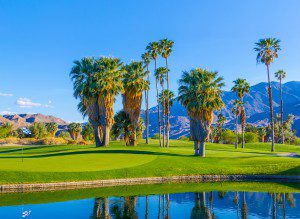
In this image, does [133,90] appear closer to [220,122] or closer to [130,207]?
[130,207]

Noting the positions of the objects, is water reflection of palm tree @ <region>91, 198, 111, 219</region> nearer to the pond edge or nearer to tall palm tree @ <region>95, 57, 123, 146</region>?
the pond edge

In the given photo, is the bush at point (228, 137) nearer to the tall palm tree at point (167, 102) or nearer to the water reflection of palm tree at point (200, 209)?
the tall palm tree at point (167, 102)

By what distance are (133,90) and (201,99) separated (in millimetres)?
23073

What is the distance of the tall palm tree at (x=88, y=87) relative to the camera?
63.9 m

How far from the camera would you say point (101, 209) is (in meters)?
26.7

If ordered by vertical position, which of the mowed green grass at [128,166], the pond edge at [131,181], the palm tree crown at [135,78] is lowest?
the pond edge at [131,181]

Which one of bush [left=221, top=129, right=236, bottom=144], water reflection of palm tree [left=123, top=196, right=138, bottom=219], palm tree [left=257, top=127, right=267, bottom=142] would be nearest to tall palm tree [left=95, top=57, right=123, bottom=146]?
water reflection of palm tree [left=123, top=196, right=138, bottom=219]

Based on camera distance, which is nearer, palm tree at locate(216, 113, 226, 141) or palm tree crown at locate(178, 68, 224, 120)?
palm tree crown at locate(178, 68, 224, 120)

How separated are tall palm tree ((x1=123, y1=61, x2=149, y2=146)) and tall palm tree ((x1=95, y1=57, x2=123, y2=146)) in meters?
4.17

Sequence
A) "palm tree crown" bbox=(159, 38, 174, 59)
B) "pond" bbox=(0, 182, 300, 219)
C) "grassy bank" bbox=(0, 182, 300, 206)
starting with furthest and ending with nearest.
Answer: "palm tree crown" bbox=(159, 38, 174, 59), "grassy bank" bbox=(0, 182, 300, 206), "pond" bbox=(0, 182, 300, 219)

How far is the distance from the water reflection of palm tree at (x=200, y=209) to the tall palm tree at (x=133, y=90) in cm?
3933

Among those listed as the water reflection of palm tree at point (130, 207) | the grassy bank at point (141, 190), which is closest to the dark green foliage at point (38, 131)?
the grassy bank at point (141, 190)

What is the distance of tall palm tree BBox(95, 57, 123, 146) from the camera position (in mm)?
64312

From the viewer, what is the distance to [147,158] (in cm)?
4897
